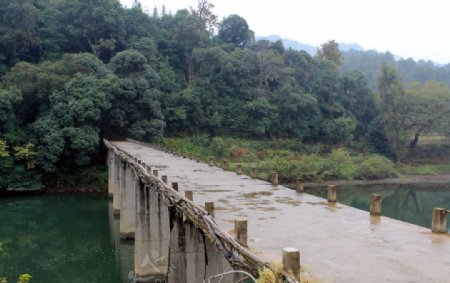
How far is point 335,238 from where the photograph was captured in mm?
9641

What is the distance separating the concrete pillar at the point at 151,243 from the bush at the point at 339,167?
34.2 m

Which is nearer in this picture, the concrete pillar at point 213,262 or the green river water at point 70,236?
the concrete pillar at point 213,262

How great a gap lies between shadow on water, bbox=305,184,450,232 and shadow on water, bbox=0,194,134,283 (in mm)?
22637

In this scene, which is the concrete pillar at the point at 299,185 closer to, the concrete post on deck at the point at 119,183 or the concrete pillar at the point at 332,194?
the concrete pillar at the point at 332,194

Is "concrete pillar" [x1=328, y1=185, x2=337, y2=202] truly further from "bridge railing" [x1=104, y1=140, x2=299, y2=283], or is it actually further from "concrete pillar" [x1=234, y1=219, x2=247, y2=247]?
"concrete pillar" [x1=234, y1=219, x2=247, y2=247]

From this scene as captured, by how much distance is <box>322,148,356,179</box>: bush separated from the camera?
2061 inches

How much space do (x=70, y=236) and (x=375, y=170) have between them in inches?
1483

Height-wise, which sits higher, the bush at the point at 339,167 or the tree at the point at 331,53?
the tree at the point at 331,53

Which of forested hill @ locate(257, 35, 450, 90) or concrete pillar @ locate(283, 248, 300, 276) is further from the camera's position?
forested hill @ locate(257, 35, 450, 90)

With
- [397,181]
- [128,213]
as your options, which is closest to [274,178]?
[128,213]

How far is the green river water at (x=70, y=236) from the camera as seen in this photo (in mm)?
22922

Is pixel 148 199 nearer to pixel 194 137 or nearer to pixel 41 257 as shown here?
pixel 41 257

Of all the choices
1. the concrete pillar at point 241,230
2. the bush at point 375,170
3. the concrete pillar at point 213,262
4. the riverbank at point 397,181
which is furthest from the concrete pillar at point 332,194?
the bush at point 375,170

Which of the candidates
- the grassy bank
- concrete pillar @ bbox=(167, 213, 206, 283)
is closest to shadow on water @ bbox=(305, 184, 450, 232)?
the grassy bank
